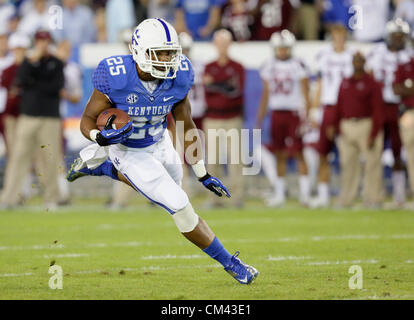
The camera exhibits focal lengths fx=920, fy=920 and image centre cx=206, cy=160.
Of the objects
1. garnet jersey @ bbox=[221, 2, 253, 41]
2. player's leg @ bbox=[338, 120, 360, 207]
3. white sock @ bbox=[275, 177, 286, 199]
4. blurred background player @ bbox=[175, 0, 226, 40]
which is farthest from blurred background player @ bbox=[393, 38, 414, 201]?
blurred background player @ bbox=[175, 0, 226, 40]

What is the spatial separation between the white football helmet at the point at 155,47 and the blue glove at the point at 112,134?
384 millimetres

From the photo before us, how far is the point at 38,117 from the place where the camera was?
35.4 ft

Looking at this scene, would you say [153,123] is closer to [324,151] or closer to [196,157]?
[196,157]

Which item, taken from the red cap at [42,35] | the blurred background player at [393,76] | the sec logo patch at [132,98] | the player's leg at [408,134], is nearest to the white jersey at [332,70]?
the blurred background player at [393,76]

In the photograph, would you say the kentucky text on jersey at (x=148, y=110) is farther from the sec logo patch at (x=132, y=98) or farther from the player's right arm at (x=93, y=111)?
the player's right arm at (x=93, y=111)

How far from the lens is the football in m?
5.44

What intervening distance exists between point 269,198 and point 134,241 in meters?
4.02

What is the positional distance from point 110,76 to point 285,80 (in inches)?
228

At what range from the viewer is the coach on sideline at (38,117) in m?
10.7

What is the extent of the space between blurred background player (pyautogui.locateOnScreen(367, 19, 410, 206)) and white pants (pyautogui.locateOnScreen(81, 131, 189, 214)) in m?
5.16

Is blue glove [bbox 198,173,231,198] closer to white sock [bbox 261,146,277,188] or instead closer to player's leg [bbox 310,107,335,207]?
player's leg [bbox 310,107,335,207]

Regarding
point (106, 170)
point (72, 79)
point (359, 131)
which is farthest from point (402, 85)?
point (106, 170)
